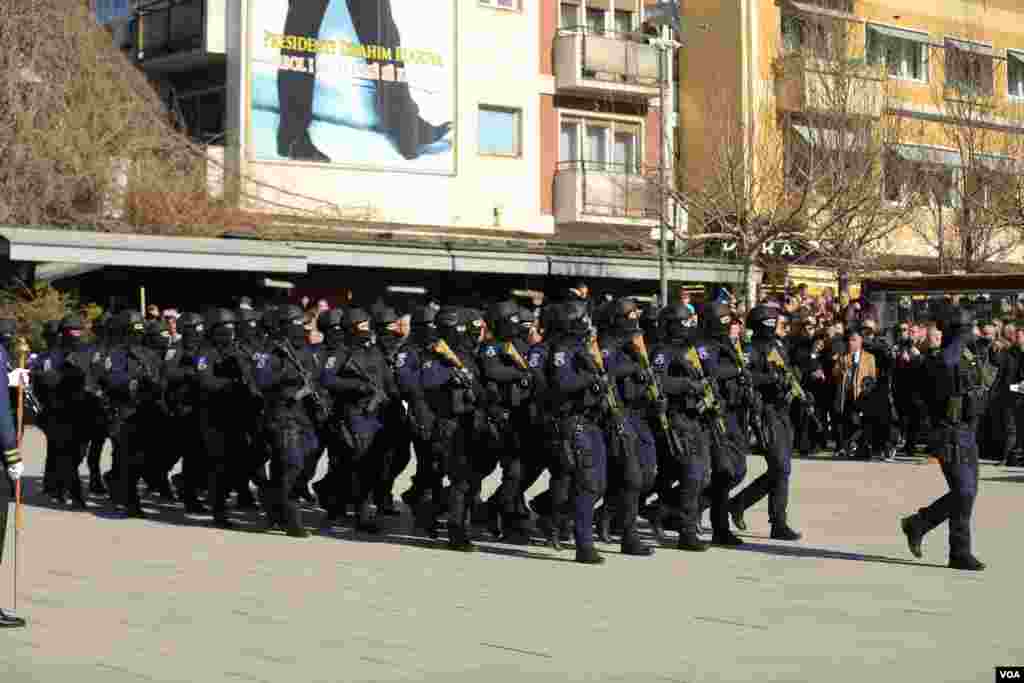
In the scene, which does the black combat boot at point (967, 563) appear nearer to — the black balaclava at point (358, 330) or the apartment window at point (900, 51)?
the black balaclava at point (358, 330)

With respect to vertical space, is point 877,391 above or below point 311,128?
below

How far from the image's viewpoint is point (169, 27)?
1447 inches

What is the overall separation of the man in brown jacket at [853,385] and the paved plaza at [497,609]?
7.73 metres

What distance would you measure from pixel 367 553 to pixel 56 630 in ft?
12.7

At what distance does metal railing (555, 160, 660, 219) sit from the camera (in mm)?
39344

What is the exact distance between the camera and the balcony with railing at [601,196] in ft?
129

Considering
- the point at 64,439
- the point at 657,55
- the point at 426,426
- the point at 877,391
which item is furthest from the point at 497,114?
the point at 426,426

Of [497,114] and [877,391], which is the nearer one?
[877,391]

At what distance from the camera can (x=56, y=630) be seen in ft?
31.7

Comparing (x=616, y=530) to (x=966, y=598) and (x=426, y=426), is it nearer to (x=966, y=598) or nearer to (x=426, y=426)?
(x=426, y=426)

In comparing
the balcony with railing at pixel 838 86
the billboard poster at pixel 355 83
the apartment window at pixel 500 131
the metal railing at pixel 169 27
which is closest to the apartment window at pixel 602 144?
the apartment window at pixel 500 131

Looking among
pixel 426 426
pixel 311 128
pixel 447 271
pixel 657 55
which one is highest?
pixel 657 55

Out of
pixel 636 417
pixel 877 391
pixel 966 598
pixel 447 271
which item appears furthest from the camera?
pixel 447 271

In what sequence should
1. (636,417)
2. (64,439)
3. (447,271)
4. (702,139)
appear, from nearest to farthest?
1. (636,417)
2. (64,439)
3. (447,271)
4. (702,139)
